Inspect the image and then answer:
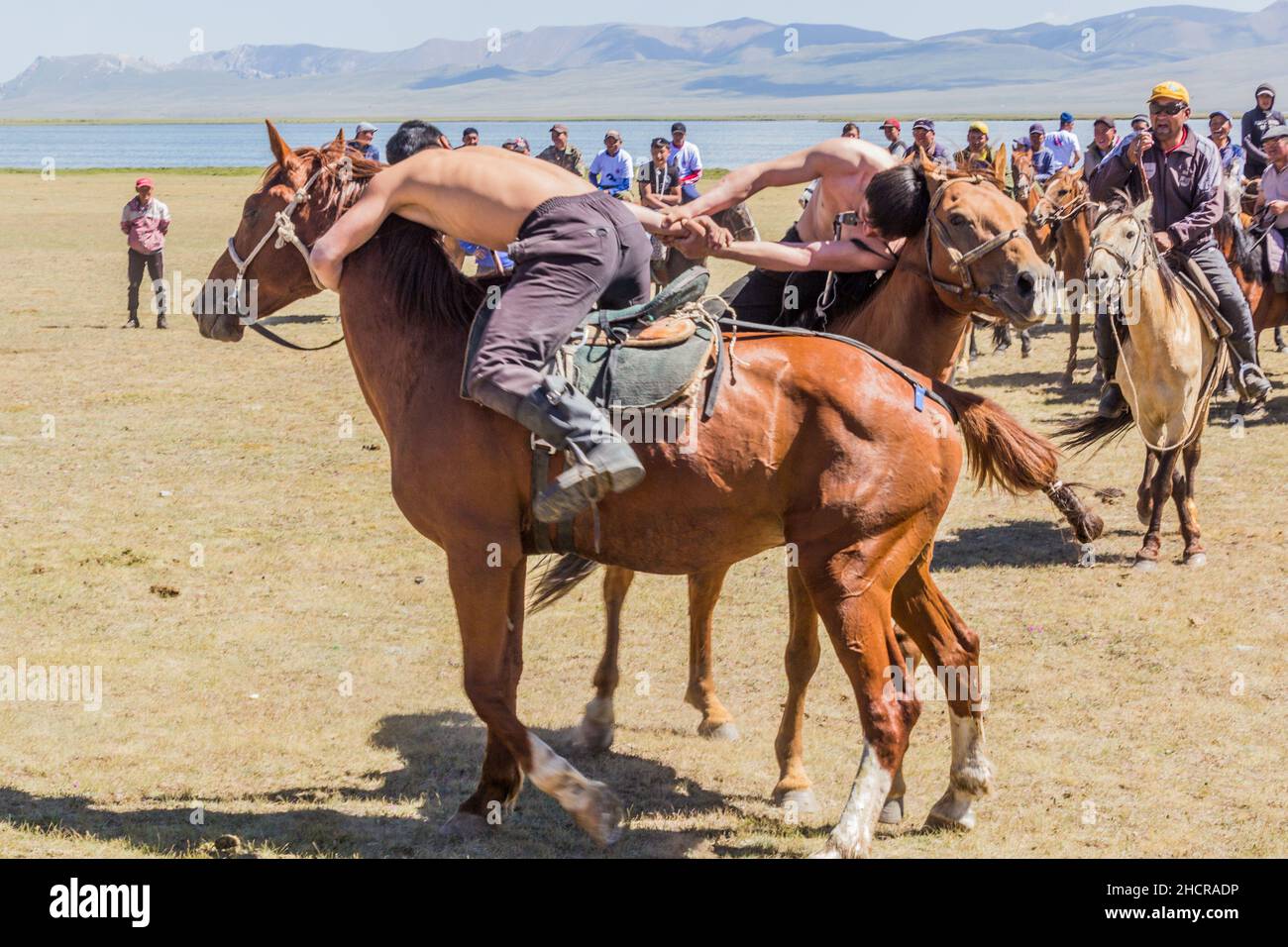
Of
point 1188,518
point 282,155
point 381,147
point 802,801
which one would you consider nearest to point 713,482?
point 802,801

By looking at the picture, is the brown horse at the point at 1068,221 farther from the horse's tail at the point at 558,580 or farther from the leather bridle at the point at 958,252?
the horse's tail at the point at 558,580

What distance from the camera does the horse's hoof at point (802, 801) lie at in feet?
19.1

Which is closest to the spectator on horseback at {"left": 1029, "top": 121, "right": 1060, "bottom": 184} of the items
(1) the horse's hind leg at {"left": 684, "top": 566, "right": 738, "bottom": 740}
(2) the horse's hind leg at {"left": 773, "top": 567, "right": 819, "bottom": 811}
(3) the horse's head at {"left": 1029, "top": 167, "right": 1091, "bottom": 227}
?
(3) the horse's head at {"left": 1029, "top": 167, "right": 1091, "bottom": 227}

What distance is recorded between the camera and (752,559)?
9.41m

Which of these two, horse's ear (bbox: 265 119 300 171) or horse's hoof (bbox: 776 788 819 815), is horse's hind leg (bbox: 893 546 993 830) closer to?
horse's hoof (bbox: 776 788 819 815)

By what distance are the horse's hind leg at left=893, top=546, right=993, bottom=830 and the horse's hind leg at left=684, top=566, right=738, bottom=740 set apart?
4.28 feet

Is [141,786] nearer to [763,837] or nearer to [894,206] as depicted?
[763,837]

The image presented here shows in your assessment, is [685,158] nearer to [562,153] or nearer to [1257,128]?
[562,153]

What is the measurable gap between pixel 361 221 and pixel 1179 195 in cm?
664

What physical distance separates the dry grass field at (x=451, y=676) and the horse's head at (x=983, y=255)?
2.08 metres

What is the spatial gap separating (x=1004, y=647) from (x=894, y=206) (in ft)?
9.99

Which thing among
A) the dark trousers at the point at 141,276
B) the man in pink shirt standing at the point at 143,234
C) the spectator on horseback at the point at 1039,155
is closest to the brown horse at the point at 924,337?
the dark trousers at the point at 141,276

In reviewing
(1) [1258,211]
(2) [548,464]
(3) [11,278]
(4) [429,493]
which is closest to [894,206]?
(2) [548,464]

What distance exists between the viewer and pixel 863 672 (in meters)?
4.98
